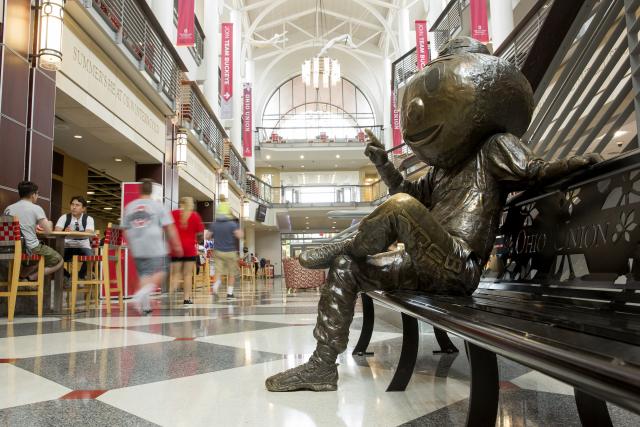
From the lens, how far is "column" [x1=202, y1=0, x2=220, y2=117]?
13398 millimetres

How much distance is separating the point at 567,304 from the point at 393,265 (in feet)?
1.64

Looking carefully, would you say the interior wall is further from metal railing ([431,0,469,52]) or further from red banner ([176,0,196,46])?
red banner ([176,0,196,46])

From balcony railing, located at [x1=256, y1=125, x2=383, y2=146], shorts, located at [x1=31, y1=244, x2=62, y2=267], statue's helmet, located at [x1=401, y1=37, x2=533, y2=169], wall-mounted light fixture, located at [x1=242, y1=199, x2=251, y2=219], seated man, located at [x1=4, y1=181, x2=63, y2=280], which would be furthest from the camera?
balcony railing, located at [x1=256, y1=125, x2=383, y2=146]

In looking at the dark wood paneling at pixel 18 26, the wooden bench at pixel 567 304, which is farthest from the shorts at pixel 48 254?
the wooden bench at pixel 567 304

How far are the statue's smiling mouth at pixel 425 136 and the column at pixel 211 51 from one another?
12708mm

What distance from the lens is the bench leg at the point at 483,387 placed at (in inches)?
34.4

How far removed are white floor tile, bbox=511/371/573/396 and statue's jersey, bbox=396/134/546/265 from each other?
0.51 meters

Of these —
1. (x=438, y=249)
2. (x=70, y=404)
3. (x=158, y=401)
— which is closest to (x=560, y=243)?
(x=438, y=249)

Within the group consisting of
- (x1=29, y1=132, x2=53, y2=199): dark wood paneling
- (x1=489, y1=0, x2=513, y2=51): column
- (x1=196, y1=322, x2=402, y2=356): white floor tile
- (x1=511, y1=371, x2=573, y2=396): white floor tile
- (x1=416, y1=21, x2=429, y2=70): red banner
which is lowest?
(x1=196, y1=322, x2=402, y2=356): white floor tile

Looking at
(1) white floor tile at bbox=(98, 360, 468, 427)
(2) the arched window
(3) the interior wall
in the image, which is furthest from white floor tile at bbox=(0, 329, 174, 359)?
(2) the arched window

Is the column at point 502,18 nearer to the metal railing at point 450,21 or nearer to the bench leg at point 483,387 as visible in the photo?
the metal railing at point 450,21

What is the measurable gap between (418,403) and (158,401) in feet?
2.52

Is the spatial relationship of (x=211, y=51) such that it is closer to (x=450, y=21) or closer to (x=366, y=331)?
(x=450, y=21)

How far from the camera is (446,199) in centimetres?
138
